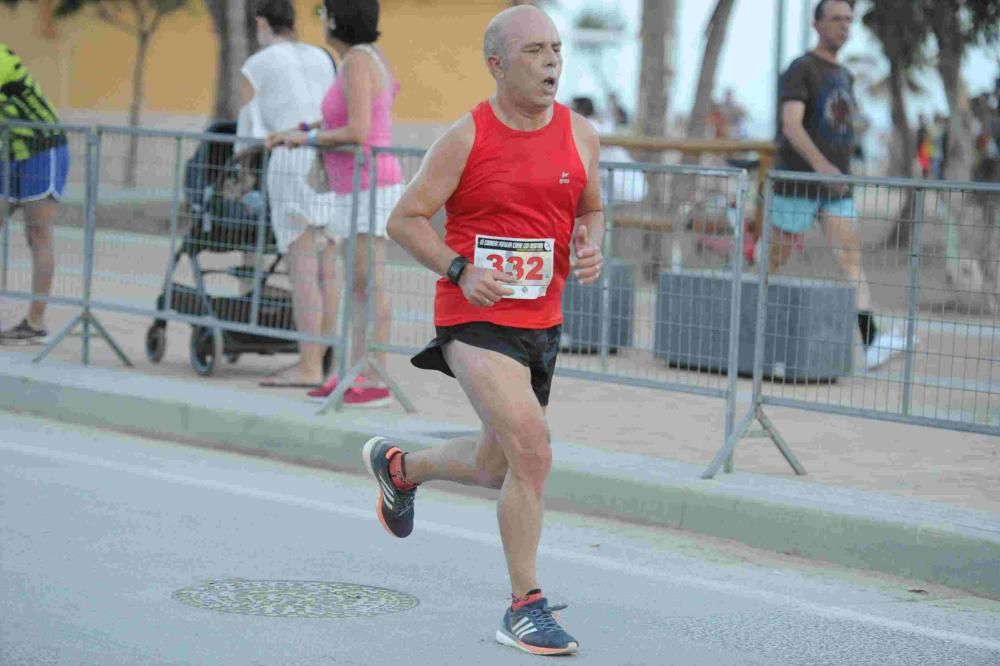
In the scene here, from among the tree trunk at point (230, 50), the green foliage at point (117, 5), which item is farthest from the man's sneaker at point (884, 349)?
the green foliage at point (117, 5)

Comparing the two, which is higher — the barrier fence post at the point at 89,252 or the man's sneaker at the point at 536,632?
the barrier fence post at the point at 89,252

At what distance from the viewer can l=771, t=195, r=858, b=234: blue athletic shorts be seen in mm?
8414

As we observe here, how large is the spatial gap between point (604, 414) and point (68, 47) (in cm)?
3920

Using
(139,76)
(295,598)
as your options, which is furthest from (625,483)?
(139,76)

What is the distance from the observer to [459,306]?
224 inches

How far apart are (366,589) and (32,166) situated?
6024 mm

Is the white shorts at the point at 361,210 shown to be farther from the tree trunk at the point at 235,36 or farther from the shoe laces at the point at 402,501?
the tree trunk at the point at 235,36

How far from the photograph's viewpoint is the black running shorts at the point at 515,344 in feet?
18.6

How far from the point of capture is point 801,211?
8477mm

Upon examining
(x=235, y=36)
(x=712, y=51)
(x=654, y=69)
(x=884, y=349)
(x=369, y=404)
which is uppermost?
(x=235, y=36)

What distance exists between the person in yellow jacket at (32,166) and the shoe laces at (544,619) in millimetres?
6356

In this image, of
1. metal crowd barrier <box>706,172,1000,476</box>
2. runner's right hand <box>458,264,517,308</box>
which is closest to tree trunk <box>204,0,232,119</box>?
metal crowd barrier <box>706,172,1000,476</box>

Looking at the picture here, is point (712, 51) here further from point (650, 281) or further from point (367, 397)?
point (367, 397)

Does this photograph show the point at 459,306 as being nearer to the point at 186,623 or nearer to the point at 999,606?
the point at 186,623
